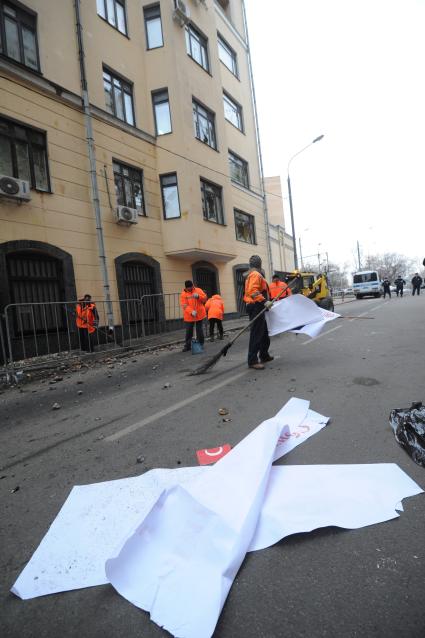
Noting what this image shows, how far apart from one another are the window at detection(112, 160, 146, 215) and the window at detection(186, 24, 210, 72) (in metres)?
6.11

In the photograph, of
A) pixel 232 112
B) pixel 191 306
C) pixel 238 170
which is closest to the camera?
pixel 191 306

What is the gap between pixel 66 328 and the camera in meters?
9.84

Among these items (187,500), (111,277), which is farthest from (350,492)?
(111,277)

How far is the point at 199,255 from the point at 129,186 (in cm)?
386

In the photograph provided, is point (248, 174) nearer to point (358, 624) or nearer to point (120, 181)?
point (120, 181)

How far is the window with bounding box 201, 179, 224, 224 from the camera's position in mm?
15703

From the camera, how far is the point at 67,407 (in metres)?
4.93

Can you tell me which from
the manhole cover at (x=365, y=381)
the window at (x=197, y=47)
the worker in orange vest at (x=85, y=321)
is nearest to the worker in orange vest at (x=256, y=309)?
the manhole cover at (x=365, y=381)

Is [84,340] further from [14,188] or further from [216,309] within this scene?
[14,188]

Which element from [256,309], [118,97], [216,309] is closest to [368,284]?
[216,309]

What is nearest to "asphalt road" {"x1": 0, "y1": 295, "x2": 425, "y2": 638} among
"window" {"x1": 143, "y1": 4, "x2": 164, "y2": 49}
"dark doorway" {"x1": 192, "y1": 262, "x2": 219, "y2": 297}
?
"dark doorway" {"x1": 192, "y1": 262, "x2": 219, "y2": 297}

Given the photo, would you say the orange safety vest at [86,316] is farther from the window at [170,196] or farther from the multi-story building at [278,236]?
the multi-story building at [278,236]

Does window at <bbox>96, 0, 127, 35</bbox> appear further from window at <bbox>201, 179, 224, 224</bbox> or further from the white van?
the white van

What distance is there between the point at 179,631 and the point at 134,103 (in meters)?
15.6
